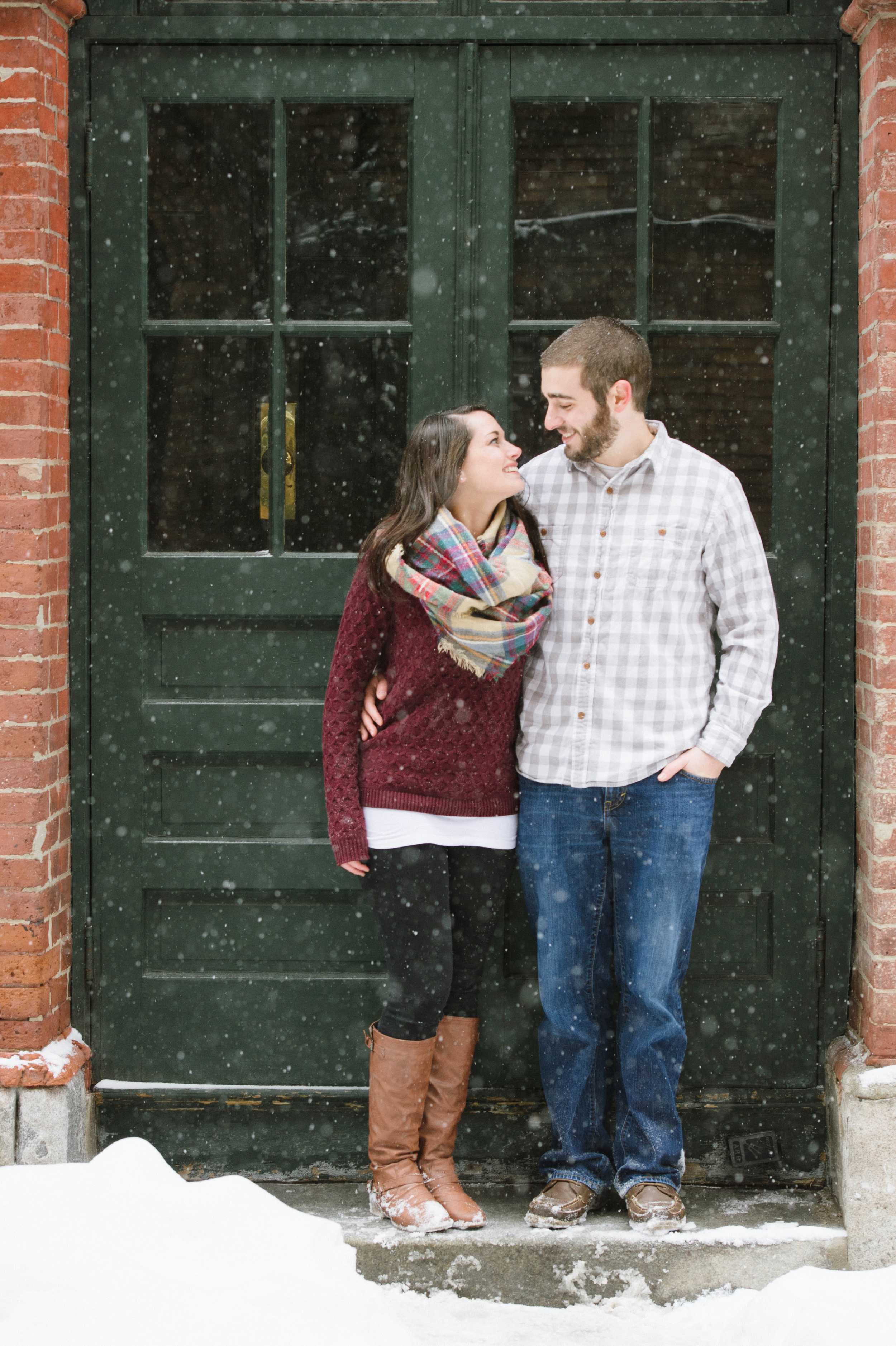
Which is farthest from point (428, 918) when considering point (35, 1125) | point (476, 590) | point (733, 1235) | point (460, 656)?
point (35, 1125)

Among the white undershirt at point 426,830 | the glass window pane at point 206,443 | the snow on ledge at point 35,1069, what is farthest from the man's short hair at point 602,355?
the snow on ledge at point 35,1069

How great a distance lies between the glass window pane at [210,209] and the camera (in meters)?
3.63

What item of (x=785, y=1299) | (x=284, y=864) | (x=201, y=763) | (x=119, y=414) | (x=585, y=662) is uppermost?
(x=119, y=414)

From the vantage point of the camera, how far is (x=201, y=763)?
375 centimetres

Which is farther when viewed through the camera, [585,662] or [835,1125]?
[835,1125]

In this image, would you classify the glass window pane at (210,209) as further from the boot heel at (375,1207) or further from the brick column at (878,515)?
the boot heel at (375,1207)

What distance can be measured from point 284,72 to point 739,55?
128cm

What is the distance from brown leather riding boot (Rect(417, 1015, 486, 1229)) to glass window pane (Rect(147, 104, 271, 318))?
2090 millimetres

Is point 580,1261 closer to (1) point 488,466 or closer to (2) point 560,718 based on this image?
(2) point 560,718

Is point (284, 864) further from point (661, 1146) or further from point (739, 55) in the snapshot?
point (739, 55)

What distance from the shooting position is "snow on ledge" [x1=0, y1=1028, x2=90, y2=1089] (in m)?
3.49

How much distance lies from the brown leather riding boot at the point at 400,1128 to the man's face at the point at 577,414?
157 cm

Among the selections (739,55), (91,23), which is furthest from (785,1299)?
(91,23)

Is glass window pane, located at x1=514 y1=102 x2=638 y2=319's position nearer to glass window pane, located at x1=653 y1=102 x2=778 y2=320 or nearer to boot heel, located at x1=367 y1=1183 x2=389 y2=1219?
glass window pane, located at x1=653 y1=102 x2=778 y2=320
